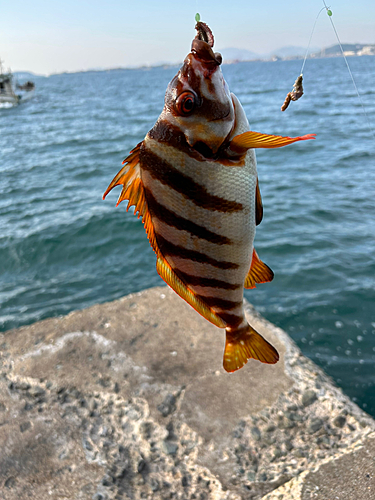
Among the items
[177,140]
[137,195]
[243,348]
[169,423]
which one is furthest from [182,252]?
[169,423]

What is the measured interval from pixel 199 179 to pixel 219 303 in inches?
22.9

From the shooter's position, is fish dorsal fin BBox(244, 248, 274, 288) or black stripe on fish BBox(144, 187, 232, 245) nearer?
black stripe on fish BBox(144, 187, 232, 245)

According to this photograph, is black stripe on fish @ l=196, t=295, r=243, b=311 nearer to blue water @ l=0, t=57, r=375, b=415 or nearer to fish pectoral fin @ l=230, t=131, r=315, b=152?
fish pectoral fin @ l=230, t=131, r=315, b=152

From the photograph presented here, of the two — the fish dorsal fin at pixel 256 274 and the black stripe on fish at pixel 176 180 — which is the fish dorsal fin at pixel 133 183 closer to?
the black stripe on fish at pixel 176 180

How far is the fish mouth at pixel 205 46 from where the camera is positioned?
1277 millimetres

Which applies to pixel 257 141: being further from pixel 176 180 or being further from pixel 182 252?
pixel 182 252

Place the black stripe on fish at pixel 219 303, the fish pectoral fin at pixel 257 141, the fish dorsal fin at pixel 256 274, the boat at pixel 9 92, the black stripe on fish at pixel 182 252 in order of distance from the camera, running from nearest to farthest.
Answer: the fish pectoral fin at pixel 257 141, the black stripe on fish at pixel 182 252, the black stripe on fish at pixel 219 303, the fish dorsal fin at pixel 256 274, the boat at pixel 9 92

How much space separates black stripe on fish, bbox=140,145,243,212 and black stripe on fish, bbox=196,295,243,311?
442 millimetres

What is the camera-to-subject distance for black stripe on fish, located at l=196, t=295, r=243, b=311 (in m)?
1.64

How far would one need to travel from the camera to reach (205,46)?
1275 millimetres

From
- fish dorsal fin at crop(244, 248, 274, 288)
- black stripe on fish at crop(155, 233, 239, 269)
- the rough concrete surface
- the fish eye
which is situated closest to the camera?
the fish eye

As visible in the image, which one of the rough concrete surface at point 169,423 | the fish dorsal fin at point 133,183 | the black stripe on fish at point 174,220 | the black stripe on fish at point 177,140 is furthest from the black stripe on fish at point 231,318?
the rough concrete surface at point 169,423

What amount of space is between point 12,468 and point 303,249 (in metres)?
6.74

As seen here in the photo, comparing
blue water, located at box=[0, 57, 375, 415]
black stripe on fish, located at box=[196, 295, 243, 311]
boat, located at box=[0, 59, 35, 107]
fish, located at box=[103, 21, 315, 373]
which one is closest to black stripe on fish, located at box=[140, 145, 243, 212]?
fish, located at box=[103, 21, 315, 373]
